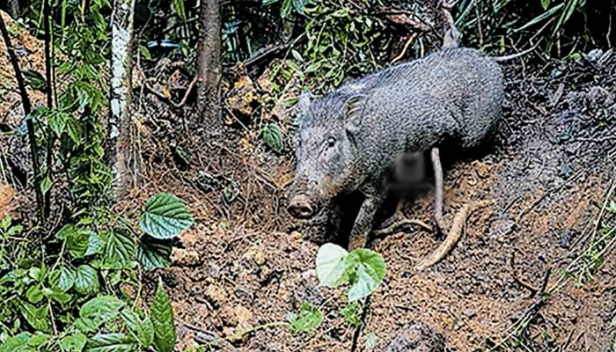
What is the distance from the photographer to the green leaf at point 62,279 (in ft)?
5.82

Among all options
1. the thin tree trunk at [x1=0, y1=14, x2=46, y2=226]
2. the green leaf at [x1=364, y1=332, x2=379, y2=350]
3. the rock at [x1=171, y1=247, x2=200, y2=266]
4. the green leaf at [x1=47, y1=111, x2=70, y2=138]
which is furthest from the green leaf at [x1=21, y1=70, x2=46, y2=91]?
the green leaf at [x1=364, y1=332, x2=379, y2=350]

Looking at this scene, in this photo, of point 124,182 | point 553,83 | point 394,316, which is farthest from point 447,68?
point 124,182

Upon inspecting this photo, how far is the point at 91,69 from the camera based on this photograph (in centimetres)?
183

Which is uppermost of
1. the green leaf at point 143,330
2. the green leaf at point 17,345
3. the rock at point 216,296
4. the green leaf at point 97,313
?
the green leaf at point 143,330

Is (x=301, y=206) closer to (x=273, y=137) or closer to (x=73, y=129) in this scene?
(x=273, y=137)

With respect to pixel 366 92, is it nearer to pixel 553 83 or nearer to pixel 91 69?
pixel 553 83

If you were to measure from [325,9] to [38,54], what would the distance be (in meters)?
1.20

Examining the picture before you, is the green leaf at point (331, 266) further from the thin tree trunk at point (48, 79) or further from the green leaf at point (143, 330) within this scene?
the thin tree trunk at point (48, 79)

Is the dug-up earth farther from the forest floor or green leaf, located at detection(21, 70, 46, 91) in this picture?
green leaf, located at detection(21, 70, 46, 91)

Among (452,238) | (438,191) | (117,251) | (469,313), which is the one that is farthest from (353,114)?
(117,251)

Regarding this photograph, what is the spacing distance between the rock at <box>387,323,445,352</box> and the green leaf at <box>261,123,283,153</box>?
44.4 inches

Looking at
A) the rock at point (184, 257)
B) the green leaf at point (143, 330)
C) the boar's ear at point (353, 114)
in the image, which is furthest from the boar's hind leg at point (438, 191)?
the green leaf at point (143, 330)

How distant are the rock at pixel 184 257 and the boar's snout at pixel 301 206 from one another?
41 cm

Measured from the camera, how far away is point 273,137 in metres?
2.93
